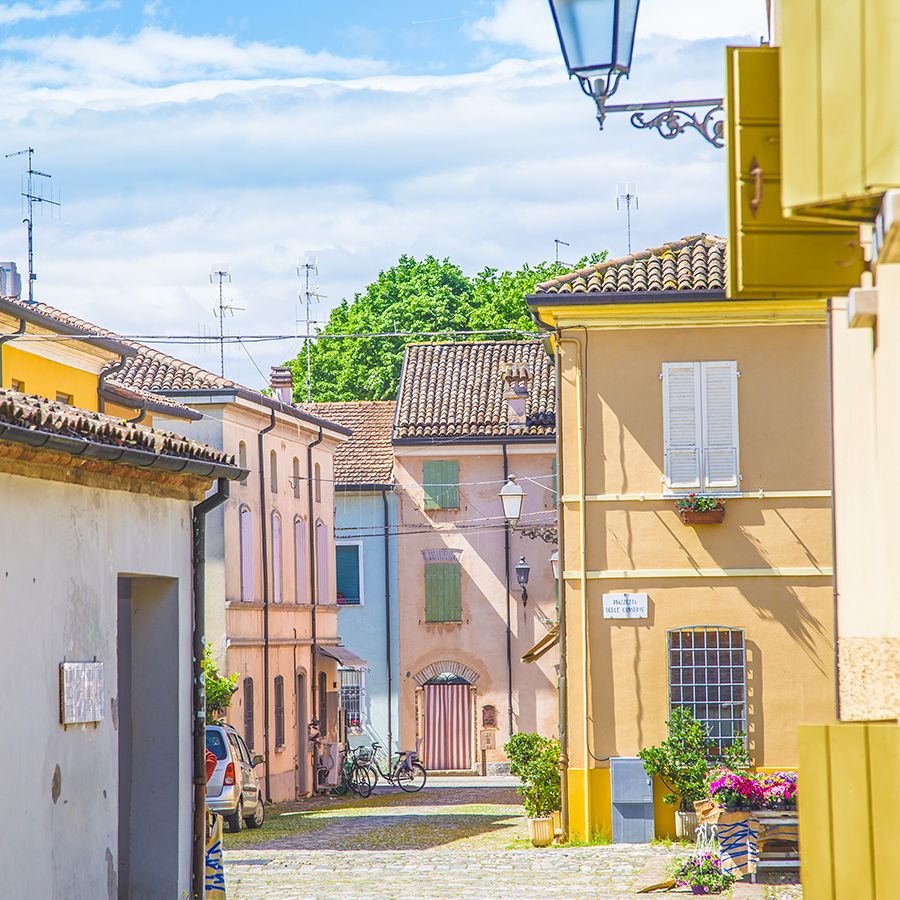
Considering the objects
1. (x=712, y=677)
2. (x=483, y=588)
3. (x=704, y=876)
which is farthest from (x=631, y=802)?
(x=483, y=588)

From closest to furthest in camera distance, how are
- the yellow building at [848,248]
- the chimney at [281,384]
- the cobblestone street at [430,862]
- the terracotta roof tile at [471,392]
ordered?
the yellow building at [848,248], the cobblestone street at [430,862], the terracotta roof tile at [471,392], the chimney at [281,384]

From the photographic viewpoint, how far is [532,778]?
21.5 metres

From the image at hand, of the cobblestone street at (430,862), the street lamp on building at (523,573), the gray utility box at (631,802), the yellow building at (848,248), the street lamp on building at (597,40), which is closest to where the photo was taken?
the yellow building at (848,248)

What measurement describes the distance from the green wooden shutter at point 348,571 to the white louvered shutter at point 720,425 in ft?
79.1

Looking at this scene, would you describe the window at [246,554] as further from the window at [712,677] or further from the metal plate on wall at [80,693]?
the metal plate on wall at [80,693]

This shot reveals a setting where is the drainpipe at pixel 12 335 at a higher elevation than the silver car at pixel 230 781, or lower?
higher

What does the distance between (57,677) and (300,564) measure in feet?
91.9

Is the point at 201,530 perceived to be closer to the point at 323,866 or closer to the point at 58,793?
the point at 58,793

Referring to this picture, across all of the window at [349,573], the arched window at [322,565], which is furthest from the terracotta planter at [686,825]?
the window at [349,573]

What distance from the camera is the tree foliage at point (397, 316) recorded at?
56.6 meters

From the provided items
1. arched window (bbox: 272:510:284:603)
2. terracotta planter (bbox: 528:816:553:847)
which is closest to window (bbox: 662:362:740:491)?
terracotta planter (bbox: 528:816:553:847)

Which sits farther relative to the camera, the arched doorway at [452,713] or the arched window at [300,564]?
the arched doorway at [452,713]

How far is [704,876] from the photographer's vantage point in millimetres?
16141

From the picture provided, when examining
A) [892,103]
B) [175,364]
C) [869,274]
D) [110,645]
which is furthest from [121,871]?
[175,364]
